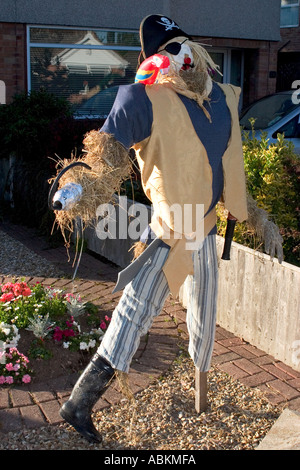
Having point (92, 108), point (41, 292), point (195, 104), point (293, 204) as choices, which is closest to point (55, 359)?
point (41, 292)

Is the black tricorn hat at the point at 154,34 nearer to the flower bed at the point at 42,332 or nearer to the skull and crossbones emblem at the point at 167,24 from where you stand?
the skull and crossbones emblem at the point at 167,24

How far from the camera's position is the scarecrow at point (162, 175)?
272 cm

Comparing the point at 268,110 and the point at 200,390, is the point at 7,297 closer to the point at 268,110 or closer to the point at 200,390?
the point at 200,390

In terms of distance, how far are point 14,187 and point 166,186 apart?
16.6 feet

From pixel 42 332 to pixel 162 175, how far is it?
149cm

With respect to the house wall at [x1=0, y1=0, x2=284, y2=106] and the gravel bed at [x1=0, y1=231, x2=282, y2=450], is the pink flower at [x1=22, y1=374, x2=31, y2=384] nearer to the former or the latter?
the gravel bed at [x1=0, y1=231, x2=282, y2=450]

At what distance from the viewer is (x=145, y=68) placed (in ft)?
9.43

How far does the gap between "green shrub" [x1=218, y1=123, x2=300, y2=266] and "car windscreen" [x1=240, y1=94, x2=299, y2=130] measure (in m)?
4.74

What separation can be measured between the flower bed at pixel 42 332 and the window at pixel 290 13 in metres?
17.0

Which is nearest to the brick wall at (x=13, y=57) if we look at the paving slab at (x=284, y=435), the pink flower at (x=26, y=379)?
the pink flower at (x=26, y=379)

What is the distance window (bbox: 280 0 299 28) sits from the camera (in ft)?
61.6

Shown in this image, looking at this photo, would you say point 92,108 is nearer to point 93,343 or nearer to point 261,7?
point 261,7

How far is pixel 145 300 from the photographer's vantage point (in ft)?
9.50

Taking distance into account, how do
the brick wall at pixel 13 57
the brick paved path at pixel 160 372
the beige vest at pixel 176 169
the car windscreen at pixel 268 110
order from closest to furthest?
the beige vest at pixel 176 169 < the brick paved path at pixel 160 372 < the car windscreen at pixel 268 110 < the brick wall at pixel 13 57
